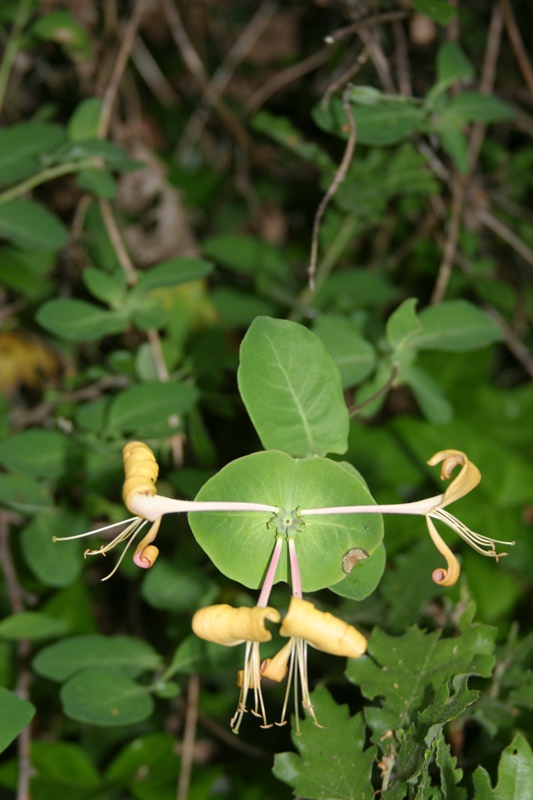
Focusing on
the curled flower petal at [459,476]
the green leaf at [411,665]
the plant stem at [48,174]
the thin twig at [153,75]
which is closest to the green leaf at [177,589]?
the green leaf at [411,665]

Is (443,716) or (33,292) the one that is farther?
(33,292)

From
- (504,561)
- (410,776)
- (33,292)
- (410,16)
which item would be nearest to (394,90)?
(410,16)

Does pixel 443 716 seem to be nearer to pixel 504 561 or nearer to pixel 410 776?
pixel 410 776

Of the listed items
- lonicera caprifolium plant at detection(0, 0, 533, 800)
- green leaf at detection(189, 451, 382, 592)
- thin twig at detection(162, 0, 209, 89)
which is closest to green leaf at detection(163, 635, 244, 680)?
lonicera caprifolium plant at detection(0, 0, 533, 800)

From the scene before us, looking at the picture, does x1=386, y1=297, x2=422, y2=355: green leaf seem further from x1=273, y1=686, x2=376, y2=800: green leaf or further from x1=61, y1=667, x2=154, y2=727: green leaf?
x1=61, y1=667, x2=154, y2=727: green leaf

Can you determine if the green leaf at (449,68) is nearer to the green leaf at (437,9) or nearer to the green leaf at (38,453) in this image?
the green leaf at (437,9)

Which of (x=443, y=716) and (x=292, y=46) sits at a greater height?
(x=292, y=46)

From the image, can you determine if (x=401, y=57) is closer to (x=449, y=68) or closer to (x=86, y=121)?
(x=449, y=68)
